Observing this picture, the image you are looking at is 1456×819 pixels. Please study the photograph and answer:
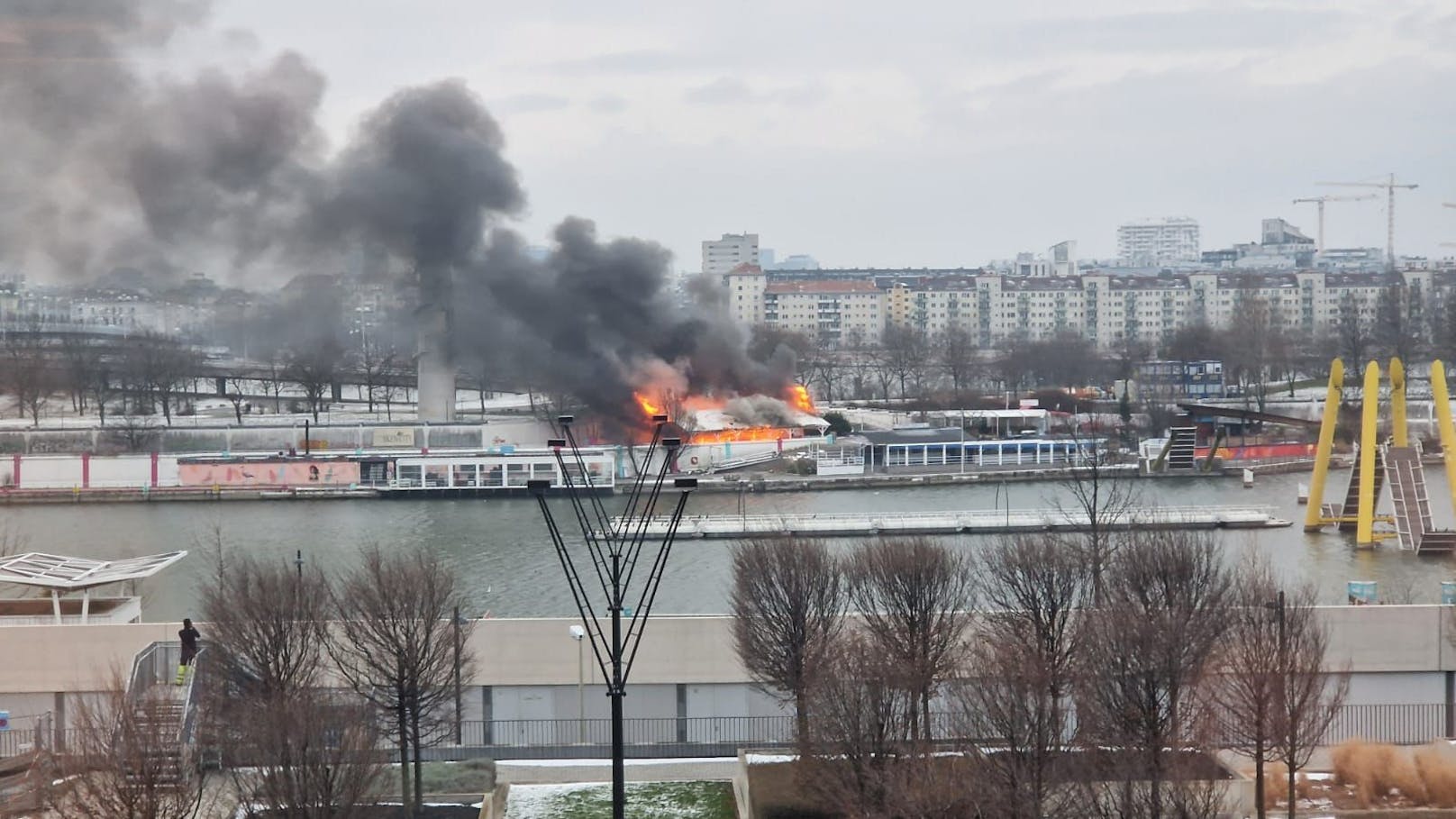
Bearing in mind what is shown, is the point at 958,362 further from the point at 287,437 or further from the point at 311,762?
the point at 311,762

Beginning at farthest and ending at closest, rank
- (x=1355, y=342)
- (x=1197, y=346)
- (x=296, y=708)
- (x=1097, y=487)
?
(x=1197, y=346) < (x=1355, y=342) < (x=1097, y=487) < (x=296, y=708)

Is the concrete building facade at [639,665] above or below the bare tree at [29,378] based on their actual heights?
below

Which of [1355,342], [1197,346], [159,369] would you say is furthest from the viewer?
[1197,346]

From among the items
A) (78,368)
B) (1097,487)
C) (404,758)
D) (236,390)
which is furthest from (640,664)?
(236,390)

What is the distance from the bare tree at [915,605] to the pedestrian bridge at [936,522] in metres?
6.64

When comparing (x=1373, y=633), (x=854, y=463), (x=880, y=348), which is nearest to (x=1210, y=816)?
(x=1373, y=633)

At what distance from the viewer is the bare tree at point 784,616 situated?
638cm

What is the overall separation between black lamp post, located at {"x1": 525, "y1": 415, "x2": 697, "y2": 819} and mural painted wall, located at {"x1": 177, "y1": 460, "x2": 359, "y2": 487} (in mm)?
2555

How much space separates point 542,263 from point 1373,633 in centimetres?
1732

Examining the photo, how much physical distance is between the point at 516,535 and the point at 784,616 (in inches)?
313

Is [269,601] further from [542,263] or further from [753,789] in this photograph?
[542,263]

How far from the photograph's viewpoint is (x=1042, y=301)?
4691 centimetres

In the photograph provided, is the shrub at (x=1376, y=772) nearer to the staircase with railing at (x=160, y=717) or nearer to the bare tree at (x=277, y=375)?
the staircase with railing at (x=160, y=717)

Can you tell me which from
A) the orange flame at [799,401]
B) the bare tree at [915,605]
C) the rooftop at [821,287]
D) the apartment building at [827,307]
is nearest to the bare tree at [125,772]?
the bare tree at [915,605]
